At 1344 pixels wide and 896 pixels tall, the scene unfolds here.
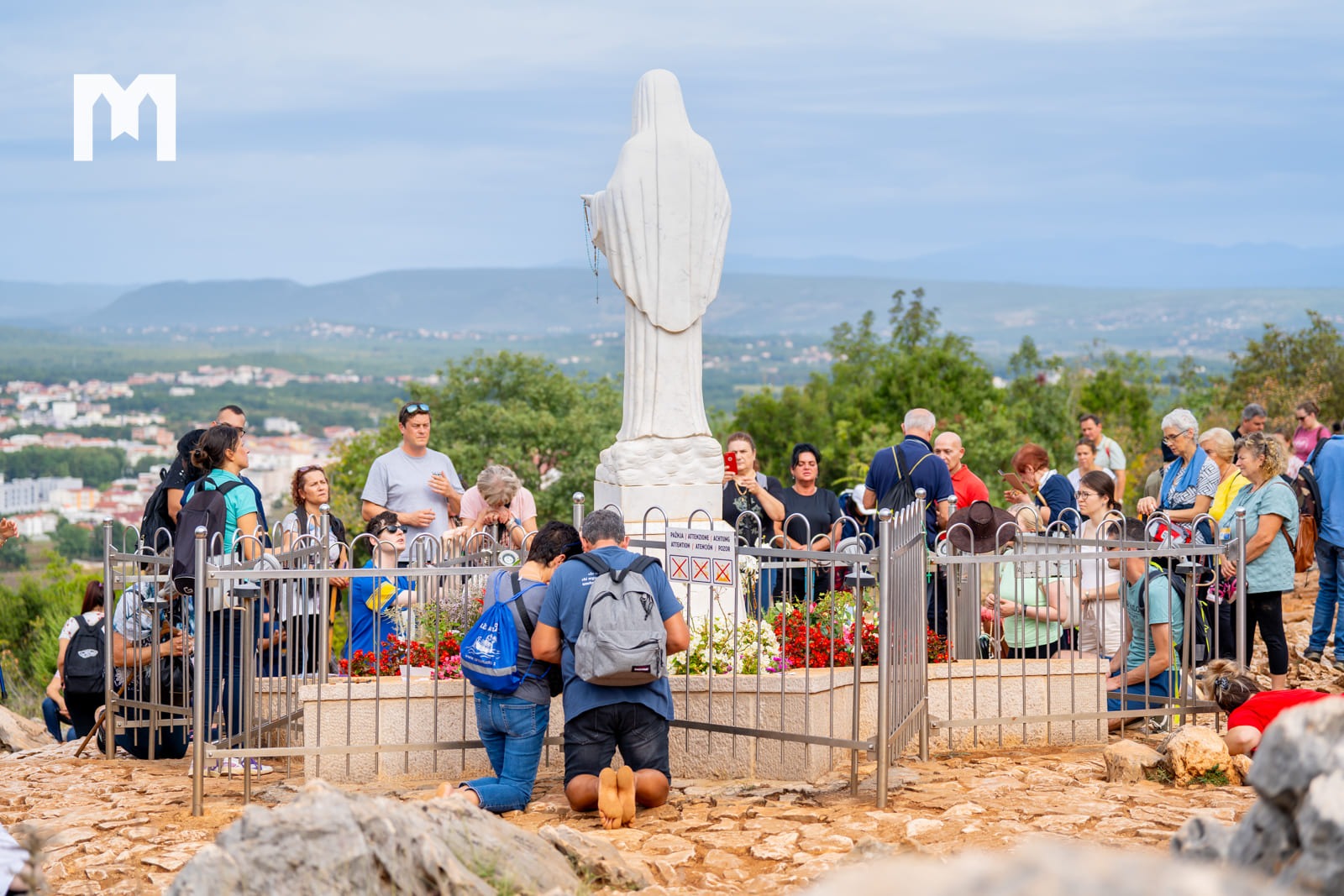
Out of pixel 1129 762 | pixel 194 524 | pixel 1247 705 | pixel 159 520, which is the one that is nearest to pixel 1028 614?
pixel 1129 762

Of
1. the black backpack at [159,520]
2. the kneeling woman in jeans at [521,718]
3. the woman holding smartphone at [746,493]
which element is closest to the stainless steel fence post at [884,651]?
the kneeling woman in jeans at [521,718]

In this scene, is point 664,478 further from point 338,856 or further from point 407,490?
point 338,856

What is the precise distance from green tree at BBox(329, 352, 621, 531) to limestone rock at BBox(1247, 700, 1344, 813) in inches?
1042

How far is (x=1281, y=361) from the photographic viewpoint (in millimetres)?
28266

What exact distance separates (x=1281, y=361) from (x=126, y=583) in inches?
1004

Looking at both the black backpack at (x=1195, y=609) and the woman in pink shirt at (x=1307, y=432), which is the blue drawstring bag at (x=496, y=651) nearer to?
the black backpack at (x=1195, y=609)

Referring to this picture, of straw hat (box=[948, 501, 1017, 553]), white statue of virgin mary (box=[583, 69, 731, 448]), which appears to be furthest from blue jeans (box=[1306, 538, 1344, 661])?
white statue of virgin mary (box=[583, 69, 731, 448])

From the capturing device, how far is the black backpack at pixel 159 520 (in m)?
7.93

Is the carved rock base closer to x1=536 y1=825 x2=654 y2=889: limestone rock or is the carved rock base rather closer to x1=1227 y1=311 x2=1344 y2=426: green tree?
x1=536 y1=825 x2=654 y2=889: limestone rock

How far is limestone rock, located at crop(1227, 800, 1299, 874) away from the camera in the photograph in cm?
284

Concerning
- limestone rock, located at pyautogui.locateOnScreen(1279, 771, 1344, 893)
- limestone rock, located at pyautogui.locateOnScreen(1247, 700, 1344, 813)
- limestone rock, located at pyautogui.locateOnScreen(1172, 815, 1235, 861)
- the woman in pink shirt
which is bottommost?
limestone rock, located at pyautogui.locateOnScreen(1172, 815, 1235, 861)

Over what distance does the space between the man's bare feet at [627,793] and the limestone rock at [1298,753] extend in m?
3.36

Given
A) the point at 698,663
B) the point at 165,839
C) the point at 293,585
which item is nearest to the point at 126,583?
the point at 293,585

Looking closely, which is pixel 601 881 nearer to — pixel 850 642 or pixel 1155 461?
pixel 850 642
